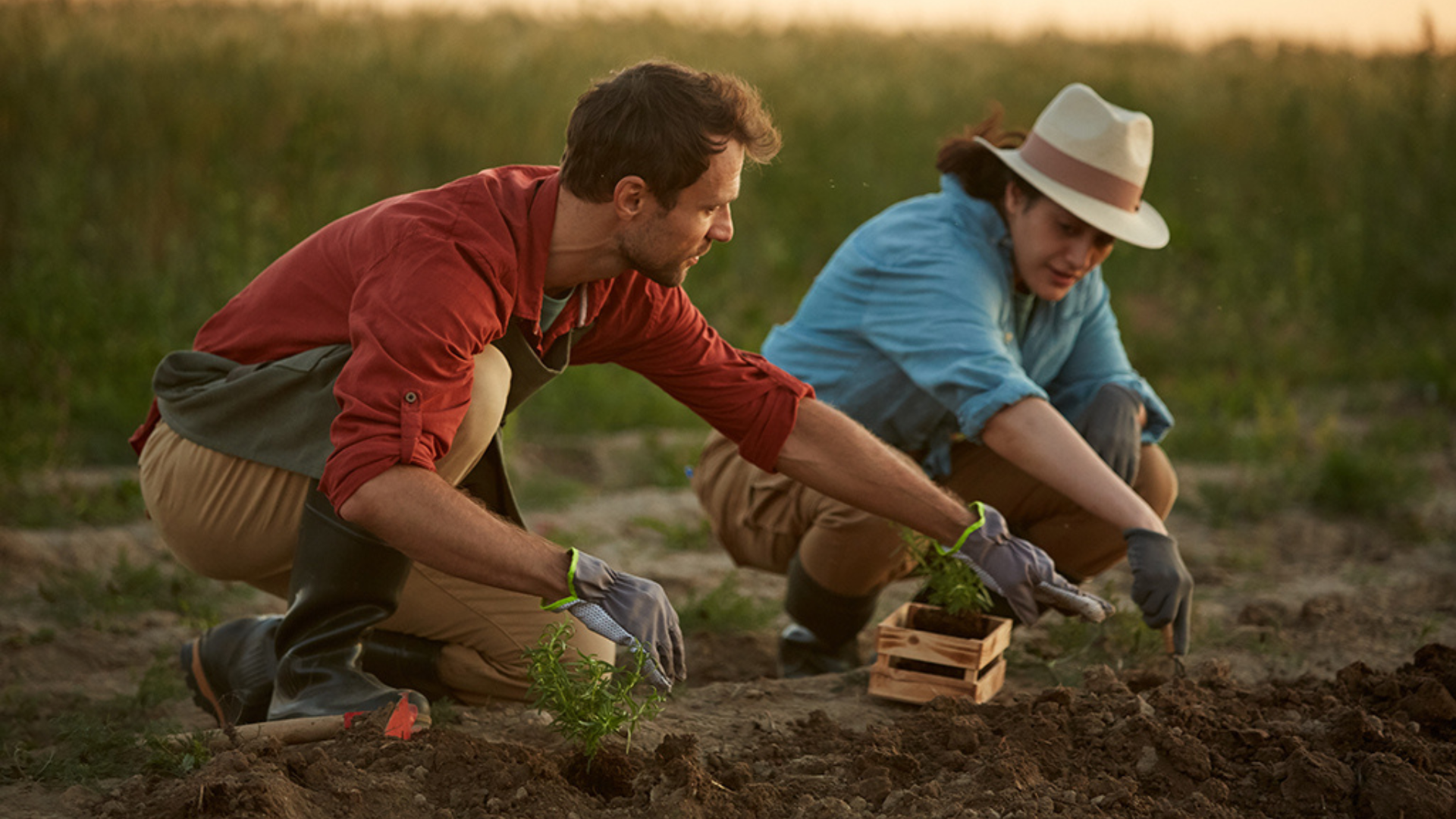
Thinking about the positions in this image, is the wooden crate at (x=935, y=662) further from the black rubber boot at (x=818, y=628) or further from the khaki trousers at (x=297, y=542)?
the khaki trousers at (x=297, y=542)

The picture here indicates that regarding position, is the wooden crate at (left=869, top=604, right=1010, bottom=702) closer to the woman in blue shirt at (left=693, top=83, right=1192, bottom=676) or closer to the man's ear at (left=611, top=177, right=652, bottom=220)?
the woman in blue shirt at (left=693, top=83, right=1192, bottom=676)

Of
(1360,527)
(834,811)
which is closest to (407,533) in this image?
(834,811)

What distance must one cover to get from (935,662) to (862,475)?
494 mm

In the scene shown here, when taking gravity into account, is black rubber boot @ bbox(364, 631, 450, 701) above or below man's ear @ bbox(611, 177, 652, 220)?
below

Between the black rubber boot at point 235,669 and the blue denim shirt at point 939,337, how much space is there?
1.55m

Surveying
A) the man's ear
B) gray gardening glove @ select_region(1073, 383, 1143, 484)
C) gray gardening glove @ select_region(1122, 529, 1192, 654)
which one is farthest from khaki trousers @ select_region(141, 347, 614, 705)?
gray gardening glove @ select_region(1073, 383, 1143, 484)

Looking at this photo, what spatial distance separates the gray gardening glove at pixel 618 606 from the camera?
226 centimetres

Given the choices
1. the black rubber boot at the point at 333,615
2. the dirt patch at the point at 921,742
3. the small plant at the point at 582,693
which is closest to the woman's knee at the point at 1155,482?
the dirt patch at the point at 921,742

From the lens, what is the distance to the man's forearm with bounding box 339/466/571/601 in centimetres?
220

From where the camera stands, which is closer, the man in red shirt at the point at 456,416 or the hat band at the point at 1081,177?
the man in red shirt at the point at 456,416

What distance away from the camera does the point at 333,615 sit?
2.68 meters

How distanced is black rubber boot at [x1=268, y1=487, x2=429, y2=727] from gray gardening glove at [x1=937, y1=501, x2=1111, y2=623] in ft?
4.09

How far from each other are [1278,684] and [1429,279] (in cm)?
580

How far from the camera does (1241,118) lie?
1036 cm
